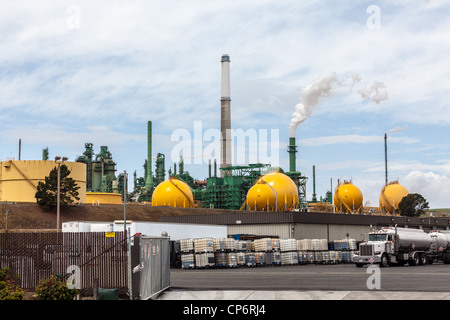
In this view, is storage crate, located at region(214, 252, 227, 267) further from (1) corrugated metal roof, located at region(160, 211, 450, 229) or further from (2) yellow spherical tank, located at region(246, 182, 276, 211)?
(2) yellow spherical tank, located at region(246, 182, 276, 211)

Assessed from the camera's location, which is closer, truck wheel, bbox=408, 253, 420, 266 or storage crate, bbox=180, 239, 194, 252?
storage crate, bbox=180, 239, 194, 252

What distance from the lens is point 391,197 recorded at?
4407 inches

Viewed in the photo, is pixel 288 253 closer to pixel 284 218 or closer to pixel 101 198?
pixel 284 218

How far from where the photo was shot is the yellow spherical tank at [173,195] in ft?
298

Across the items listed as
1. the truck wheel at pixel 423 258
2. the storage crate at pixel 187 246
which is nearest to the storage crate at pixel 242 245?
the storage crate at pixel 187 246

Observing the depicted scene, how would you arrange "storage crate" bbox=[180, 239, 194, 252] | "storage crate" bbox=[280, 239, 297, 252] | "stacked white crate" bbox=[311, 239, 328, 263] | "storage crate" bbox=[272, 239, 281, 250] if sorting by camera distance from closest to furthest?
1. "storage crate" bbox=[180, 239, 194, 252]
2. "storage crate" bbox=[272, 239, 281, 250]
3. "storage crate" bbox=[280, 239, 297, 252]
4. "stacked white crate" bbox=[311, 239, 328, 263]

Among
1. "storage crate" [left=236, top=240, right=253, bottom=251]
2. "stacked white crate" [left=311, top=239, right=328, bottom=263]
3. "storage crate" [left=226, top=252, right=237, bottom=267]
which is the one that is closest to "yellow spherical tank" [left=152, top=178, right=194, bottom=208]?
"stacked white crate" [left=311, top=239, right=328, bottom=263]

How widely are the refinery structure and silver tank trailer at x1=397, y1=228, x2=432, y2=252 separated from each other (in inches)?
1091

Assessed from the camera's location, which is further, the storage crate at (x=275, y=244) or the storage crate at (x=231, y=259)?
the storage crate at (x=275, y=244)

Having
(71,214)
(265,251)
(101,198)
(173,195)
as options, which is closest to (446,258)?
(265,251)

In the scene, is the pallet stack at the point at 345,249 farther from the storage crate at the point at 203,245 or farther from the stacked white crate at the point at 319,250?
the storage crate at the point at 203,245

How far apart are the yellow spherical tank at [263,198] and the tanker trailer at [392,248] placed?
107ft

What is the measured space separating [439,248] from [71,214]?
48.7 meters

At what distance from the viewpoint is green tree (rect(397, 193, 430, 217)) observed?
359 feet
